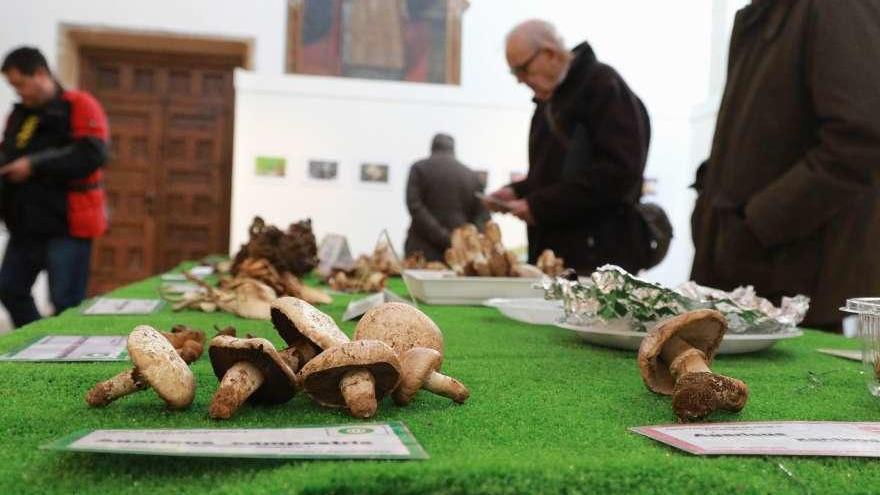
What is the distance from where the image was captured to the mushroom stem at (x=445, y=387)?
0.75 metres

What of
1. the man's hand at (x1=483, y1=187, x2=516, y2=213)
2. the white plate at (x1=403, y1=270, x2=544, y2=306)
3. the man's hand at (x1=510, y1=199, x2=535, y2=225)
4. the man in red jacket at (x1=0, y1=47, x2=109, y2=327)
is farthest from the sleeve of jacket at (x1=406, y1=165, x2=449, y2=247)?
the white plate at (x1=403, y1=270, x2=544, y2=306)

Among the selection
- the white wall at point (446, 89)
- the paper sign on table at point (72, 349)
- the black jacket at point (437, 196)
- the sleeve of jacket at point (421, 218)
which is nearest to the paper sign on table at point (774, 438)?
the paper sign on table at point (72, 349)

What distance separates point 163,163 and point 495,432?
8.38 m

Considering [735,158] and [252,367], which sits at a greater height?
[735,158]

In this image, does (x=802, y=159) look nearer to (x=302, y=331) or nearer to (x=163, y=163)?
(x=302, y=331)

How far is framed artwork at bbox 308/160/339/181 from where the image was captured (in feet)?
24.2

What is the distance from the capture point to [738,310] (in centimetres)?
115

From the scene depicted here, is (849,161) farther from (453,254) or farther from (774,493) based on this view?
(774,493)

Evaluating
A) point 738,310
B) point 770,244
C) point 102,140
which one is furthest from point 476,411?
point 102,140

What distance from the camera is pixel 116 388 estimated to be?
2.31 ft

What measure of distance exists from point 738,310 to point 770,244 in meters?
0.93

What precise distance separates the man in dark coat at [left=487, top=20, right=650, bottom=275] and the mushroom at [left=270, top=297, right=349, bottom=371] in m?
1.80

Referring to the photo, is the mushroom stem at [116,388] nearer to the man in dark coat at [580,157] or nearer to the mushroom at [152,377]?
the mushroom at [152,377]

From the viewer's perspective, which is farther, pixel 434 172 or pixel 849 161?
pixel 434 172
